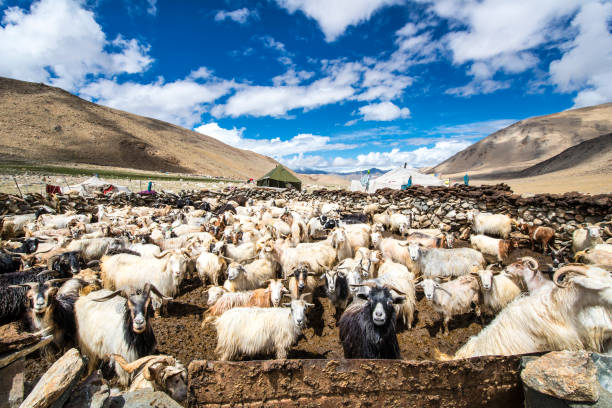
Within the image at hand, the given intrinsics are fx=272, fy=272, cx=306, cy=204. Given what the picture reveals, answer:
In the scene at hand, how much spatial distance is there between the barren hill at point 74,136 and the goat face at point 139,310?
220 ft

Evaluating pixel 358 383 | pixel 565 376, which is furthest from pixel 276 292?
pixel 565 376

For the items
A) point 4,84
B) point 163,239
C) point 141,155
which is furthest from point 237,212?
point 4,84

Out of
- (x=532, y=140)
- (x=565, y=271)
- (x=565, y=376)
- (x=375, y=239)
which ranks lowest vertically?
(x=375, y=239)

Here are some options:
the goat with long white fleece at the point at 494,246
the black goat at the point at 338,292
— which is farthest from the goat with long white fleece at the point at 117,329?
the goat with long white fleece at the point at 494,246

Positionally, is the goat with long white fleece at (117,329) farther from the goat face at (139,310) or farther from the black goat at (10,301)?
the black goat at (10,301)

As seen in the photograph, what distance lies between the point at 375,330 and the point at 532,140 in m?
156

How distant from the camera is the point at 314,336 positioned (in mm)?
5488

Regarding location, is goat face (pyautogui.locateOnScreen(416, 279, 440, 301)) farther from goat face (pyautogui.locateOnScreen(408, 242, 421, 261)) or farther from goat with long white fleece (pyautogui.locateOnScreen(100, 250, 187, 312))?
goat with long white fleece (pyautogui.locateOnScreen(100, 250, 187, 312))

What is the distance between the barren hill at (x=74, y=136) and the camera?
204 ft

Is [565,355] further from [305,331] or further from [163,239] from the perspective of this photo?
[163,239]

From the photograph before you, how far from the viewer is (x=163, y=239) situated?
998cm

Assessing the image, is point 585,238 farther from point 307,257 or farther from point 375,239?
point 307,257

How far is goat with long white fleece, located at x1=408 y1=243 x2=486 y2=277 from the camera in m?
7.50

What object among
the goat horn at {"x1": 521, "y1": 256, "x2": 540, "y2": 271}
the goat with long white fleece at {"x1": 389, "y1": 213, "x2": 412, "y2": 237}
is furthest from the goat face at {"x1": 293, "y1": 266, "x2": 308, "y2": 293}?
the goat with long white fleece at {"x1": 389, "y1": 213, "x2": 412, "y2": 237}
